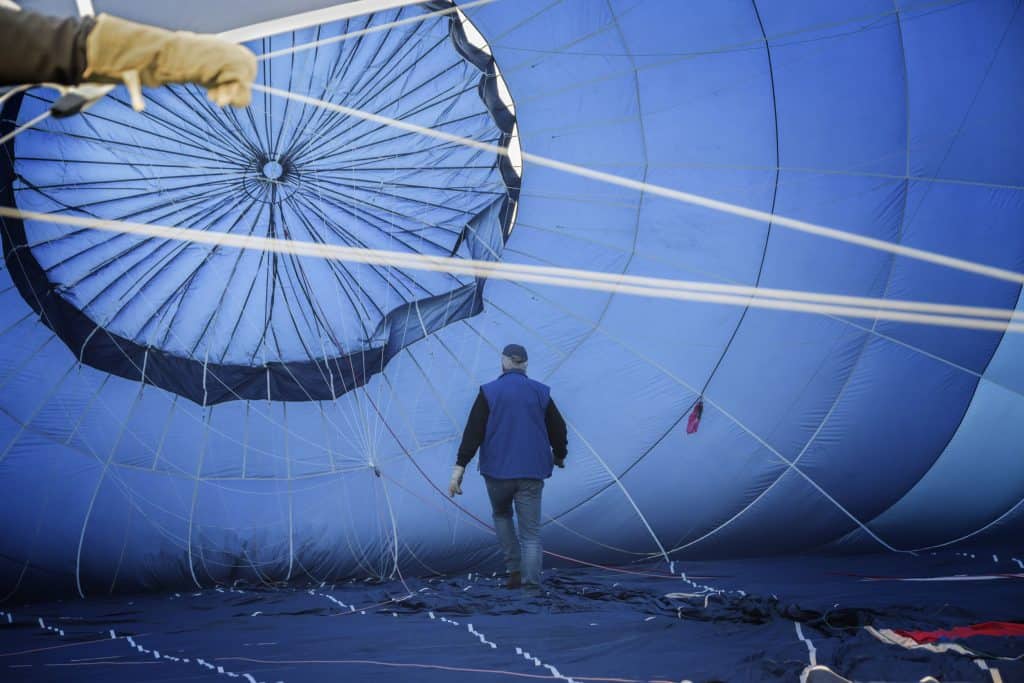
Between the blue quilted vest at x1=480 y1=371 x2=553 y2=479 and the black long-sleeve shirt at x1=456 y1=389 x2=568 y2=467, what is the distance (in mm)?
23

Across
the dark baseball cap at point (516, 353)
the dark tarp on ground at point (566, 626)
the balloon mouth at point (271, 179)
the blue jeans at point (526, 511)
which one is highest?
the balloon mouth at point (271, 179)

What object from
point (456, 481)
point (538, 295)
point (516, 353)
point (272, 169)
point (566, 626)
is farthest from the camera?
point (538, 295)

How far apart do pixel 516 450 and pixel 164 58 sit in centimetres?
283

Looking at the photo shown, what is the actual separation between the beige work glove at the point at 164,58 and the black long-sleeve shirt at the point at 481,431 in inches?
111

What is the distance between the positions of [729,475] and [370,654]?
2.42 metres

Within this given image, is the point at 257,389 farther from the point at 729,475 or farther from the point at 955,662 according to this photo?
the point at 955,662

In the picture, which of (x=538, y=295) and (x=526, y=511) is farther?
(x=538, y=295)

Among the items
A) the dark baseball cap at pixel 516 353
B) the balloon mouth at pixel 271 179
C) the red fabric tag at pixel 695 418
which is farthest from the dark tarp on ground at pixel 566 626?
the balloon mouth at pixel 271 179

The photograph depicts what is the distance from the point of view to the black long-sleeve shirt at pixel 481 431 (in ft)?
14.3

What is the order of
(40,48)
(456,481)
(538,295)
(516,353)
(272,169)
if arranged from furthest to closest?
1. (538,295)
2. (272,169)
3. (516,353)
4. (456,481)
5. (40,48)

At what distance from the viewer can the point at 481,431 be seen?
4383mm

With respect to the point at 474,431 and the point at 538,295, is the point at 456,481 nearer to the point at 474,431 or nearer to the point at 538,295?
the point at 474,431

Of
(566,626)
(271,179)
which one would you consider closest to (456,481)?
(566,626)

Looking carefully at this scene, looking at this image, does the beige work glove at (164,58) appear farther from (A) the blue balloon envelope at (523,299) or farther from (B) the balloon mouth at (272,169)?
(B) the balloon mouth at (272,169)
